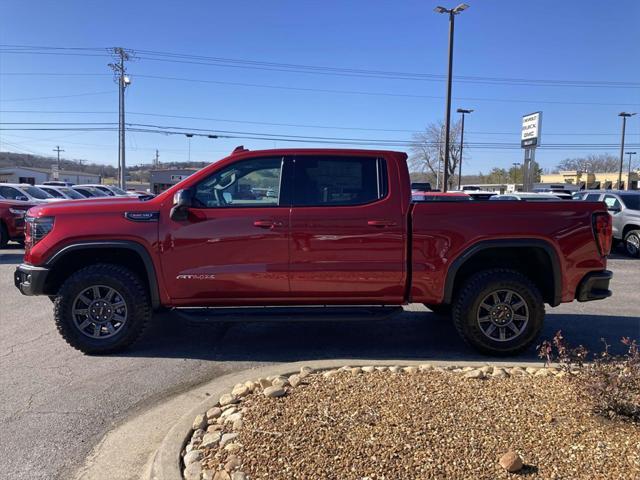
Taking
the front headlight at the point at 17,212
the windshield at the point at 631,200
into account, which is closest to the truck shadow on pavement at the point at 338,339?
the windshield at the point at 631,200

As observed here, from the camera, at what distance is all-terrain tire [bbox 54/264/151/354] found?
15.9 feet

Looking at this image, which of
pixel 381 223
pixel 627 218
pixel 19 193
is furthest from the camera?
pixel 19 193

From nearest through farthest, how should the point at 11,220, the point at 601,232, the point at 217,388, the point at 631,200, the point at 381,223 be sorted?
the point at 217,388 → the point at 381,223 → the point at 601,232 → the point at 11,220 → the point at 631,200

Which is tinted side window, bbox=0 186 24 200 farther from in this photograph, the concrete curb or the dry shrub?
the dry shrub

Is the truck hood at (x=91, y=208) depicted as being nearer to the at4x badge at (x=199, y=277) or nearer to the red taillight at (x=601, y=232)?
the at4x badge at (x=199, y=277)

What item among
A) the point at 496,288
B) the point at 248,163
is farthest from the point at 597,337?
the point at 248,163

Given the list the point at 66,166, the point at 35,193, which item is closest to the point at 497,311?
the point at 35,193

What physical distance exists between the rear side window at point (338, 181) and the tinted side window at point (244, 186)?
0.76ft

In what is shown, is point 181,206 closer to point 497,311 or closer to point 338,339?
point 338,339

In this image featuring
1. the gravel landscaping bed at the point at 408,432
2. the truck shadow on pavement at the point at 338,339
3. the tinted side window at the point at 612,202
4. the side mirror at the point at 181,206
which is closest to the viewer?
the gravel landscaping bed at the point at 408,432

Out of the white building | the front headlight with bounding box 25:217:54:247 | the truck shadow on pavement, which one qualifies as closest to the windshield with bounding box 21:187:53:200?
the truck shadow on pavement

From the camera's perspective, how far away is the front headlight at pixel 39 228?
15.9 feet

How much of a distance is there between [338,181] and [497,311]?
2.04m

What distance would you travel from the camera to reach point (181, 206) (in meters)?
4.68
